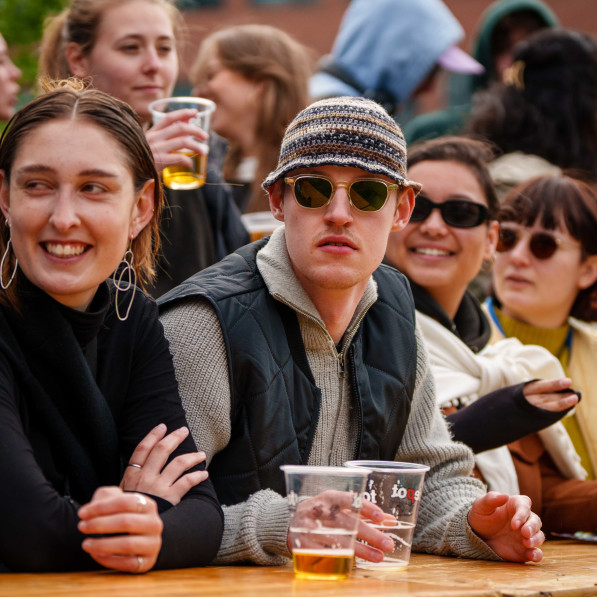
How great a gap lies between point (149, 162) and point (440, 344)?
1.78 metres

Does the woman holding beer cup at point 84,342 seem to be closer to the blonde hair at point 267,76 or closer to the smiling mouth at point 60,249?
the smiling mouth at point 60,249

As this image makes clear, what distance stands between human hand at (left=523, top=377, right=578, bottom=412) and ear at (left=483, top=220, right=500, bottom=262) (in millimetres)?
899

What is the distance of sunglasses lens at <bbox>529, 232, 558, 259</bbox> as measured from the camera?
485 centimetres

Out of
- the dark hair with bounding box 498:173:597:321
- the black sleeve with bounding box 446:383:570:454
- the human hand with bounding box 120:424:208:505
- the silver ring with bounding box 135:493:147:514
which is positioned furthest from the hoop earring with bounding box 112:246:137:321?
the dark hair with bounding box 498:173:597:321

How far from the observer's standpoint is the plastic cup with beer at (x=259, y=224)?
500 cm

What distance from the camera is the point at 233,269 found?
10.5ft

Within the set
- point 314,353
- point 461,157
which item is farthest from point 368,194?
point 461,157

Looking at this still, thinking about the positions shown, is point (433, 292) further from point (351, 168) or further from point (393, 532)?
point (393, 532)

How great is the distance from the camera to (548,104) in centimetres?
600

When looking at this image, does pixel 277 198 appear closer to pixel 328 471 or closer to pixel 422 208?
pixel 328 471

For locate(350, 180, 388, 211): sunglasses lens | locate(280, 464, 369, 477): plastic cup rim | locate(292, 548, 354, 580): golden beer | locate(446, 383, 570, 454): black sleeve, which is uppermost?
locate(350, 180, 388, 211): sunglasses lens

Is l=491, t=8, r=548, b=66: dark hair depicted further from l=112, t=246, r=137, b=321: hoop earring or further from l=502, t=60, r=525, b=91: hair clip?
l=112, t=246, r=137, b=321: hoop earring

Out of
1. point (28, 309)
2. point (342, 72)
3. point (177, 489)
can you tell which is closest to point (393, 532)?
point (177, 489)

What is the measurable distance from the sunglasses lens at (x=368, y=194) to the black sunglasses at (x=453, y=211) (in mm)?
1347
